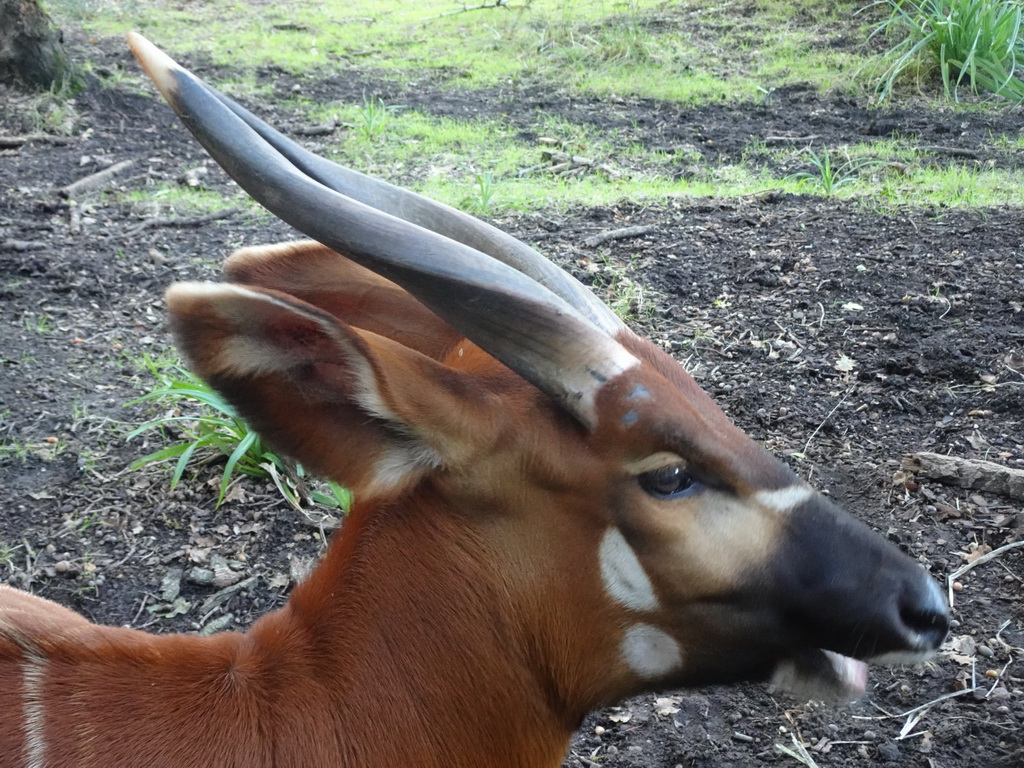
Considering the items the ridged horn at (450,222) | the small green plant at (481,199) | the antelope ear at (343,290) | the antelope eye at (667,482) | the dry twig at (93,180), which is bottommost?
the dry twig at (93,180)

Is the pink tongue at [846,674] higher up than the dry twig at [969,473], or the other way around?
the pink tongue at [846,674]

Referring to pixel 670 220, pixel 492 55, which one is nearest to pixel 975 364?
pixel 670 220

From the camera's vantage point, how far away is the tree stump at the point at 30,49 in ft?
25.3

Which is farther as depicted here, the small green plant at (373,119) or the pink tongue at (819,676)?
the small green plant at (373,119)

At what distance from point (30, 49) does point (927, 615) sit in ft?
27.8

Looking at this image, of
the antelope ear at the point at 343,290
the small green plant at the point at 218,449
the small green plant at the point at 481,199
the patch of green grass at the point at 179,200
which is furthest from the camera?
the patch of green grass at the point at 179,200

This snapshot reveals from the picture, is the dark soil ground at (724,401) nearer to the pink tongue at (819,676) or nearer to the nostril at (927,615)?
the pink tongue at (819,676)

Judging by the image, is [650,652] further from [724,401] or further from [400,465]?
[724,401]

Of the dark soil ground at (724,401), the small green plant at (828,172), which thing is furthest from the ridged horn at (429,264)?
the small green plant at (828,172)

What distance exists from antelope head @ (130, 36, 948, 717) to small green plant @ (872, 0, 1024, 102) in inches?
305

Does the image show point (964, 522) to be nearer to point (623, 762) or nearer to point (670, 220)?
point (623, 762)

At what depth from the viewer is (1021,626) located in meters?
2.99

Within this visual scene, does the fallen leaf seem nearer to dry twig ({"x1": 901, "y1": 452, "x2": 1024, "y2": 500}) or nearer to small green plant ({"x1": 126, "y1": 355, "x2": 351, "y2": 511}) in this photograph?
dry twig ({"x1": 901, "y1": 452, "x2": 1024, "y2": 500})

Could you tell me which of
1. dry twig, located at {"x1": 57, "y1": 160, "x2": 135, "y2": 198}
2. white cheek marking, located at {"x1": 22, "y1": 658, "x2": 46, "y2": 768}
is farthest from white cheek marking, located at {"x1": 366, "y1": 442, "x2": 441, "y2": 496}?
dry twig, located at {"x1": 57, "y1": 160, "x2": 135, "y2": 198}
